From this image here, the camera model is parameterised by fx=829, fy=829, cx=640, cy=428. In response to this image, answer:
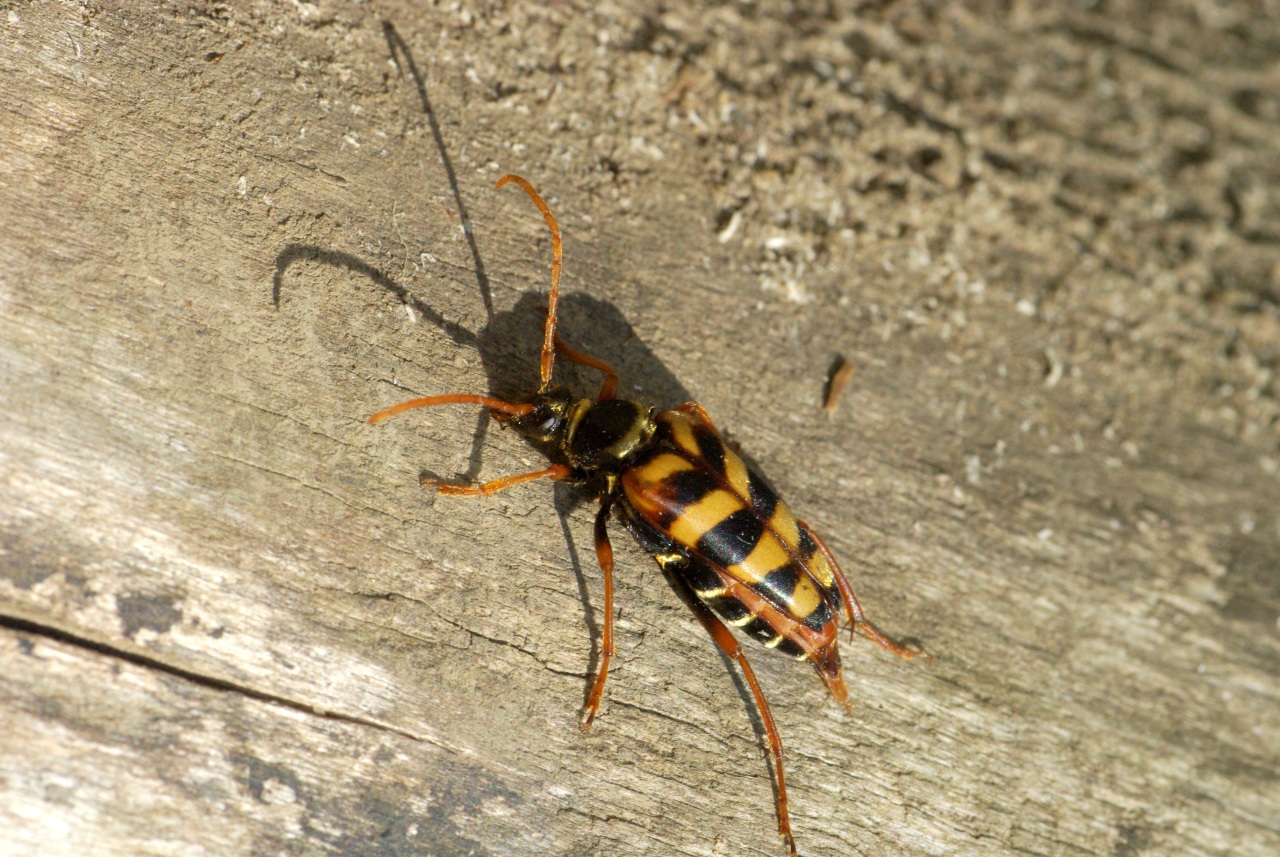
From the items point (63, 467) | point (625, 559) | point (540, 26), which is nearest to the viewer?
point (63, 467)

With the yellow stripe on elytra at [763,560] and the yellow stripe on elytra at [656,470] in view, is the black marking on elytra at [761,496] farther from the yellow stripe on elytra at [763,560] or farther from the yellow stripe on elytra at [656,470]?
the yellow stripe on elytra at [656,470]

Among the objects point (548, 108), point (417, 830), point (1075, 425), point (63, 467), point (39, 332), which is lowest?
point (417, 830)

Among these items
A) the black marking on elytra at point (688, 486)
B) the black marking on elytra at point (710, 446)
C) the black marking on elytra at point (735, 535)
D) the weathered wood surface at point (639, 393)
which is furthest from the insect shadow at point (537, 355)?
the black marking on elytra at point (735, 535)

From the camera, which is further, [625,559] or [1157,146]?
[625,559]

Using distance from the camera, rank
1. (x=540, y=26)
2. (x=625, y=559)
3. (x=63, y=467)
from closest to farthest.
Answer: (x=63, y=467)
(x=540, y=26)
(x=625, y=559)

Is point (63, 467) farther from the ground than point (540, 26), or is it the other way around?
point (540, 26)

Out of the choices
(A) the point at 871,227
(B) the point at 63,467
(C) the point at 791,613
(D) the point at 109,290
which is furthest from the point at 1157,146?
Answer: (B) the point at 63,467

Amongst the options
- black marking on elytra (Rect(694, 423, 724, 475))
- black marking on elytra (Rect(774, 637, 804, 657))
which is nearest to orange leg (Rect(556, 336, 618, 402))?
black marking on elytra (Rect(694, 423, 724, 475))

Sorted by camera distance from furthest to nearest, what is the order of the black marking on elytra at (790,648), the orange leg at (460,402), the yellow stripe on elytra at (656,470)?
1. the yellow stripe on elytra at (656,470)
2. the black marking on elytra at (790,648)
3. the orange leg at (460,402)

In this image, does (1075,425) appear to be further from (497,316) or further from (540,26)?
(540,26)
